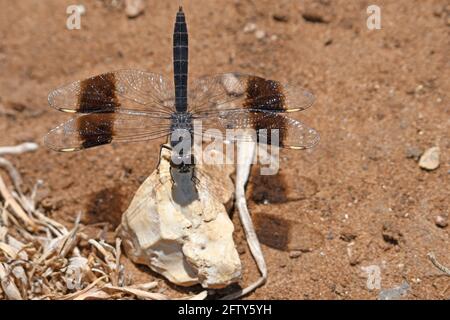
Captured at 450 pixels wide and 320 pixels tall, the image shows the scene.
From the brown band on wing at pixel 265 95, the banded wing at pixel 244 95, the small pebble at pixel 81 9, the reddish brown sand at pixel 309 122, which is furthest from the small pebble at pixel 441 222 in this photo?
the small pebble at pixel 81 9

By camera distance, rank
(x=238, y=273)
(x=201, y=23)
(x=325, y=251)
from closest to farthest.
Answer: (x=238, y=273) < (x=325, y=251) < (x=201, y=23)

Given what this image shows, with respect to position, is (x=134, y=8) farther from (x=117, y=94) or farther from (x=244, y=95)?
(x=244, y=95)

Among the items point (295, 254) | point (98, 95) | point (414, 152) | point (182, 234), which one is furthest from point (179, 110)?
point (414, 152)

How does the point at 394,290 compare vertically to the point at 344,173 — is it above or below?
below

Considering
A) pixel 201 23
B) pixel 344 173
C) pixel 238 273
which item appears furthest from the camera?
pixel 201 23

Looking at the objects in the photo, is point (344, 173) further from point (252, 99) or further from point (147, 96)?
point (147, 96)

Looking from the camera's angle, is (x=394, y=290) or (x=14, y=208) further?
(x=14, y=208)

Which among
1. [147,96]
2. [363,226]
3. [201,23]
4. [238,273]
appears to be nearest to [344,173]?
[363,226]
